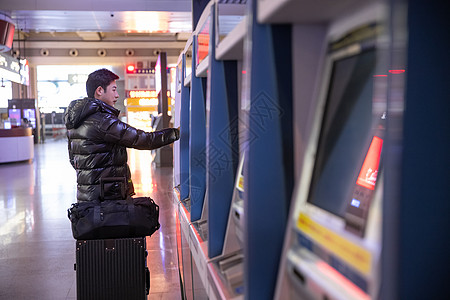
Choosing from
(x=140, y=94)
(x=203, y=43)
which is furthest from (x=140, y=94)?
(x=203, y=43)

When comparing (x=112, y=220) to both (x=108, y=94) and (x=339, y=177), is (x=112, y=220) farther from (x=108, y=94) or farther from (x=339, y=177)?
(x=339, y=177)

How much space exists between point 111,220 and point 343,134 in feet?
6.09

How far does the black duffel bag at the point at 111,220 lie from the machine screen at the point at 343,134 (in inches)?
68.2

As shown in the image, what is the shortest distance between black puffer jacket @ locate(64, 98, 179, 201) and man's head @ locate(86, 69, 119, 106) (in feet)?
0.59

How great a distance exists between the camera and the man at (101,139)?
2867 millimetres

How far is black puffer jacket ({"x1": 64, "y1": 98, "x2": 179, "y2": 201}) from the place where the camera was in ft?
9.40

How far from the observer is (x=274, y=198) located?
986 millimetres

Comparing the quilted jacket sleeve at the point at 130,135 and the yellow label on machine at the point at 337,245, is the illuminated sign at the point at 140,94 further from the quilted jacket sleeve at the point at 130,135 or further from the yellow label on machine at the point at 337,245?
the yellow label on machine at the point at 337,245

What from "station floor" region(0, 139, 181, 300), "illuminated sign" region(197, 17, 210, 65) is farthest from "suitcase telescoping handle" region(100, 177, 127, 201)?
"illuminated sign" region(197, 17, 210, 65)

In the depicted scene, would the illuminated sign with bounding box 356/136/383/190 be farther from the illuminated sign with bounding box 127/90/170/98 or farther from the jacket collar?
the illuminated sign with bounding box 127/90/170/98

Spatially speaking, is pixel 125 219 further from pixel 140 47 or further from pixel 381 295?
pixel 140 47

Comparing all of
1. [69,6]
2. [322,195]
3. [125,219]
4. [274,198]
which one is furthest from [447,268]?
[69,6]

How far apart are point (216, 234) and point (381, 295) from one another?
927 mm

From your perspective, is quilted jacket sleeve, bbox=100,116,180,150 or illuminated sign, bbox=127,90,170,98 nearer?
quilted jacket sleeve, bbox=100,116,180,150
